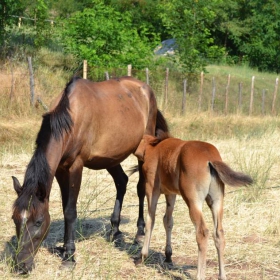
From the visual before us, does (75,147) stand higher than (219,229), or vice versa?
(75,147)

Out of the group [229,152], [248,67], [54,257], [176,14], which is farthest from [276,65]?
[54,257]

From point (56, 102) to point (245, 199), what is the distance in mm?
3445

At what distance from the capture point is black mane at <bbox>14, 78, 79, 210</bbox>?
5.53m

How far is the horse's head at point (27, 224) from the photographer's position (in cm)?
547

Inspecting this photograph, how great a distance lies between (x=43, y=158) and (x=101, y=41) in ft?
58.0

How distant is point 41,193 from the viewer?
557cm

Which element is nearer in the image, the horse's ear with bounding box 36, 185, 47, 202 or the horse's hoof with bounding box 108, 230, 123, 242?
the horse's ear with bounding box 36, 185, 47, 202

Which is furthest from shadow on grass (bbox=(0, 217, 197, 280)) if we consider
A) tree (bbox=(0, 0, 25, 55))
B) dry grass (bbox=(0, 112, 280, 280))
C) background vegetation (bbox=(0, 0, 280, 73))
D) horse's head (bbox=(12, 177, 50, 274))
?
tree (bbox=(0, 0, 25, 55))

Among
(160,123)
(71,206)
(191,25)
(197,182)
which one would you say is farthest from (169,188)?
(191,25)

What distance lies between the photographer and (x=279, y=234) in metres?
7.02

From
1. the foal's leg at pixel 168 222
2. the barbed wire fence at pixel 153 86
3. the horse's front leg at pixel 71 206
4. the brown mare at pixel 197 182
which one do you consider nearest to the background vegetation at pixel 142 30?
the barbed wire fence at pixel 153 86

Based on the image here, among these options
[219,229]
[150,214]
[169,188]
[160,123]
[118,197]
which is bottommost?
[118,197]

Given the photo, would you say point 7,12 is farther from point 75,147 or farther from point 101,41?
point 75,147

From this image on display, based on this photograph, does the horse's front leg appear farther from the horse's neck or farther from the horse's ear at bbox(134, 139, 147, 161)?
the horse's ear at bbox(134, 139, 147, 161)
